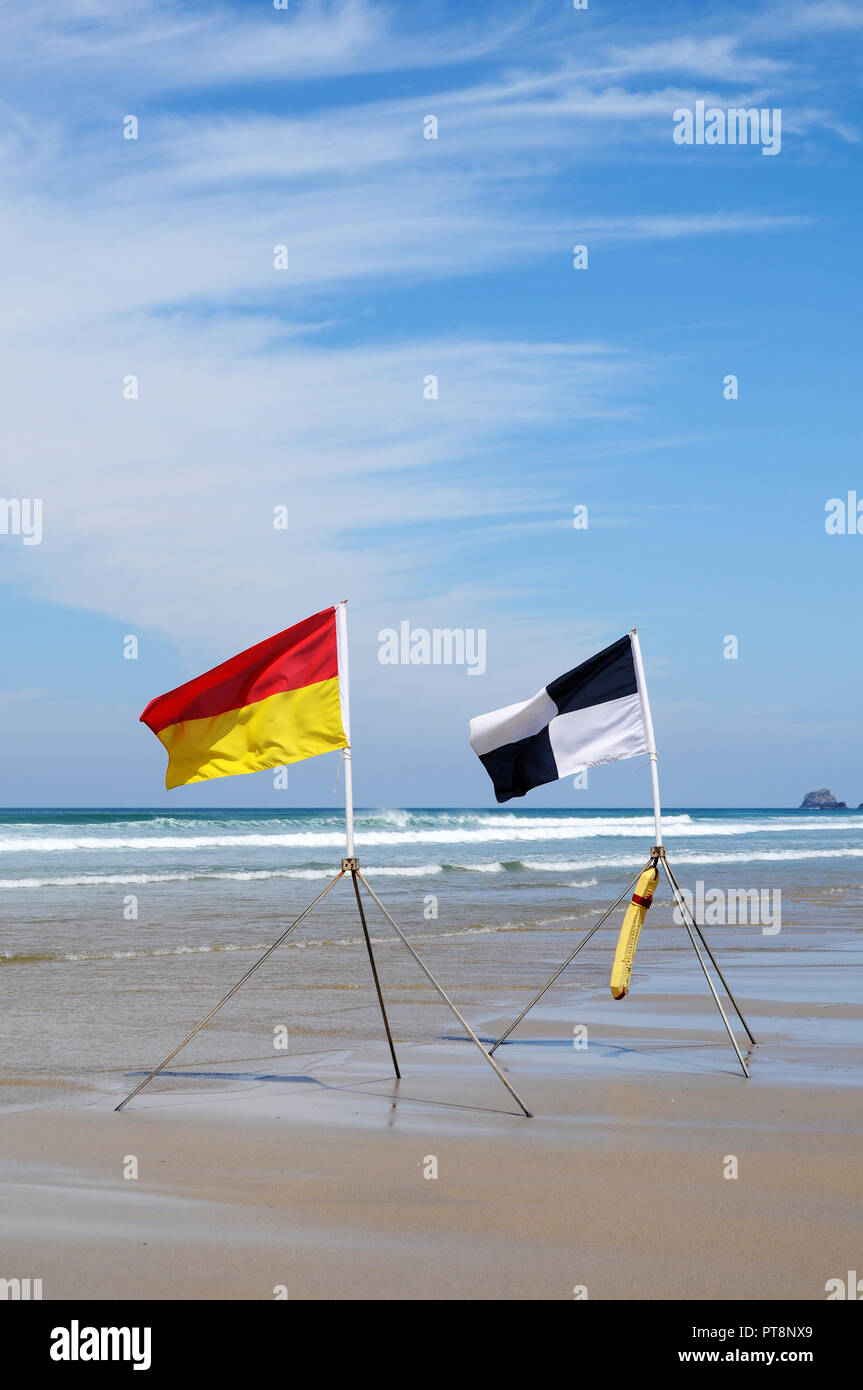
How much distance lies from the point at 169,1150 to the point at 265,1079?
194 centimetres

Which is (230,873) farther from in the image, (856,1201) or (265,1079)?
(856,1201)

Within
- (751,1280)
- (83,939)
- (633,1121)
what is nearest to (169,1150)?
(633,1121)

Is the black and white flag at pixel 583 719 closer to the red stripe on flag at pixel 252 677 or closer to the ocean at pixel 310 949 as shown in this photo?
the red stripe on flag at pixel 252 677

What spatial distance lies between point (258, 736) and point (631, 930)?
2.76 meters

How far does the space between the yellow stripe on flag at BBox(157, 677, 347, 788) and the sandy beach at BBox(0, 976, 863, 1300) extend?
78.8 inches

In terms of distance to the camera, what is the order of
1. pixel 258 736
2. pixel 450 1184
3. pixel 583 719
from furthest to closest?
1. pixel 583 719
2. pixel 258 736
3. pixel 450 1184

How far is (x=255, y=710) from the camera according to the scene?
780 centimetres

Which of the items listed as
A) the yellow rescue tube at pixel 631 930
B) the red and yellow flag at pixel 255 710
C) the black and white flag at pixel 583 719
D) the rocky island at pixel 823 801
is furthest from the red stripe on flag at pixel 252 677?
the rocky island at pixel 823 801

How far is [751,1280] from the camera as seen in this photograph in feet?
14.6

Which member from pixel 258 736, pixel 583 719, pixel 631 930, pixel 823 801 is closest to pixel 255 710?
pixel 258 736

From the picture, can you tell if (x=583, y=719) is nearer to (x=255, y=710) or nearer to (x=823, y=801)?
(x=255, y=710)

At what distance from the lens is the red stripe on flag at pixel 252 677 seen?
7.80 m

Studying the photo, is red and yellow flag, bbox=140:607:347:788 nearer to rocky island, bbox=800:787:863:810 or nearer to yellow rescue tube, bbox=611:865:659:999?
yellow rescue tube, bbox=611:865:659:999
